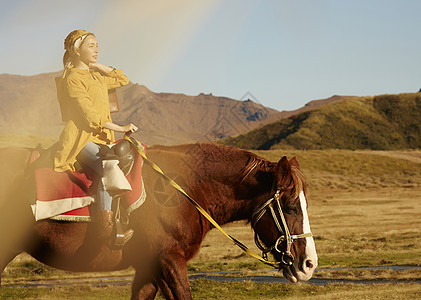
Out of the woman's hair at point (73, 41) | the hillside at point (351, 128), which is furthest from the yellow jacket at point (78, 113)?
the hillside at point (351, 128)

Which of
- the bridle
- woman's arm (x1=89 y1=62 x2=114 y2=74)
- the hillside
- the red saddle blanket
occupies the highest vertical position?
woman's arm (x1=89 y1=62 x2=114 y2=74)

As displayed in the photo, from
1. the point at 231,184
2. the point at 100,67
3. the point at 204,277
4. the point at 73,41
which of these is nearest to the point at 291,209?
the point at 231,184

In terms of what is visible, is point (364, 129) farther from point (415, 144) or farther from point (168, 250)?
point (168, 250)

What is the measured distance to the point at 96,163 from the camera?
6.07 meters

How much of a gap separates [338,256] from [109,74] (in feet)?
67.1

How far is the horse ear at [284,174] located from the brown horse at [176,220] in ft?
0.04

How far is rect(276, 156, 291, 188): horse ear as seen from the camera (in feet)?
20.6

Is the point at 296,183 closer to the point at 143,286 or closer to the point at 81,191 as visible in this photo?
the point at 143,286

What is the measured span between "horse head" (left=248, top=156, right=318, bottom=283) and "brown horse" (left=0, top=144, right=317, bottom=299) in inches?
0.5

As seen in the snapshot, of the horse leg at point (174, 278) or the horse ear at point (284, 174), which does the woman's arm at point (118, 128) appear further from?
the horse ear at point (284, 174)

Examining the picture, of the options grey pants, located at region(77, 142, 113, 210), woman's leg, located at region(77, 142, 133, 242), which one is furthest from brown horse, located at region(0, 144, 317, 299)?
grey pants, located at region(77, 142, 113, 210)

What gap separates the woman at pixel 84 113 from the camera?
19.6 feet

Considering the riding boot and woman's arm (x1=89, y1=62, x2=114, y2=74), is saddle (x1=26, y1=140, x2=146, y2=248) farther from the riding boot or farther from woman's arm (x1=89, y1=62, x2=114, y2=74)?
woman's arm (x1=89, y1=62, x2=114, y2=74)

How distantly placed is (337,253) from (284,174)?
20.6 meters
